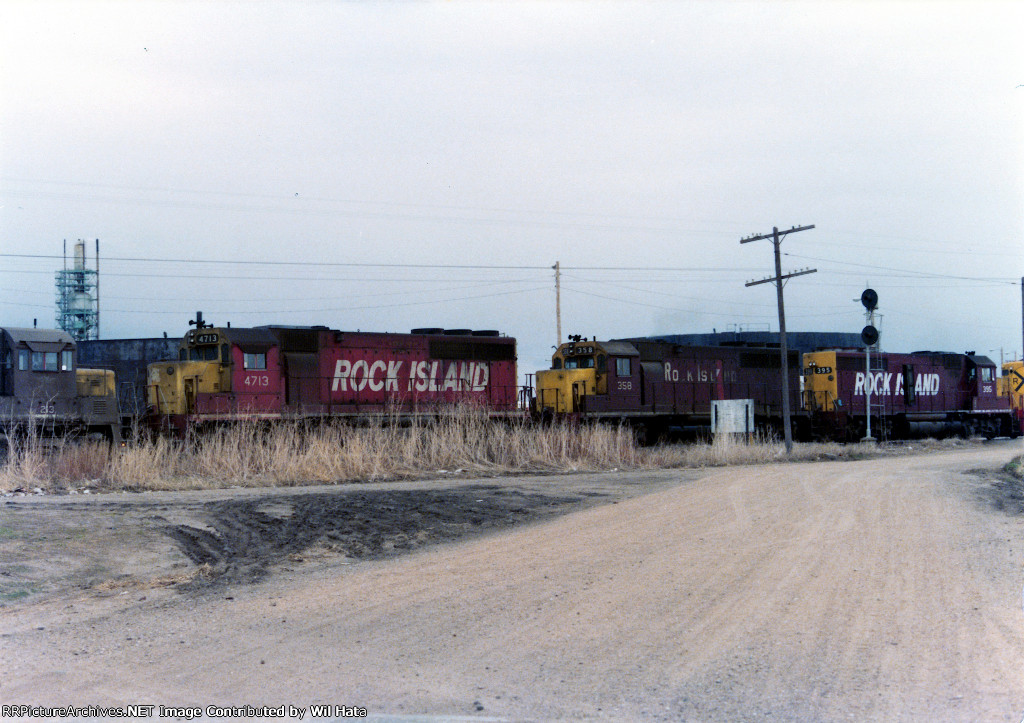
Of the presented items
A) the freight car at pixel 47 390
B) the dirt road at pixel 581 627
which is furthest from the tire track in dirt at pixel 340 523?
the freight car at pixel 47 390

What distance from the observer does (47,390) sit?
2198 centimetres

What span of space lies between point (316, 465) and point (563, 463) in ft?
20.4

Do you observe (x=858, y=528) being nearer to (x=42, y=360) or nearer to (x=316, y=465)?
(x=316, y=465)

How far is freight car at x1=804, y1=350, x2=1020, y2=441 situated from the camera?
116 feet

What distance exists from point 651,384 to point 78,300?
47905mm

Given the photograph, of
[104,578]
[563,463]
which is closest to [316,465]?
[563,463]

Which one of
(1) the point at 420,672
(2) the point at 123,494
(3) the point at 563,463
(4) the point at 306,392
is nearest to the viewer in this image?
(1) the point at 420,672

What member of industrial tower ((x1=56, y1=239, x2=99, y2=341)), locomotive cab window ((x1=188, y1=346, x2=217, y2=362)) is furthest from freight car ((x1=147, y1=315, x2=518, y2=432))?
industrial tower ((x1=56, y1=239, x2=99, y2=341))

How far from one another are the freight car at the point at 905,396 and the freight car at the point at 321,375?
46.5 feet

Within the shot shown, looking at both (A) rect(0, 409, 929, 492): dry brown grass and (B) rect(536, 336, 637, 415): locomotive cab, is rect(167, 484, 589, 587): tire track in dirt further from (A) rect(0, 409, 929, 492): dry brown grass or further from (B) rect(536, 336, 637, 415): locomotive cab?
(B) rect(536, 336, 637, 415): locomotive cab

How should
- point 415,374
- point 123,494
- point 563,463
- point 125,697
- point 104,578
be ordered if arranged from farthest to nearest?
1. point 415,374
2. point 563,463
3. point 123,494
4. point 104,578
5. point 125,697

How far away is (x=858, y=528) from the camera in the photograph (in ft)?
34.6

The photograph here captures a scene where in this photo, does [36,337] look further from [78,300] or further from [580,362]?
[78,300]

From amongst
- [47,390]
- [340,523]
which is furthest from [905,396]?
[340,523]
